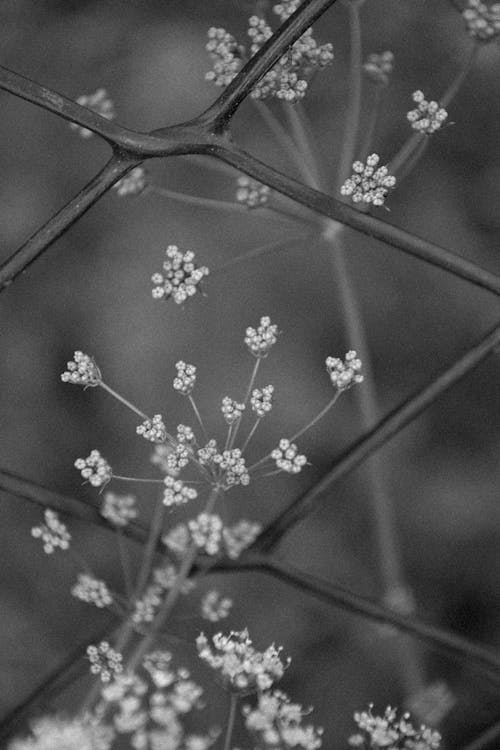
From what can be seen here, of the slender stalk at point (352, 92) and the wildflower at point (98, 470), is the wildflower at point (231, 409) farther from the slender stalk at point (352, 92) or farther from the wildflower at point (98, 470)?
the slender stalk at point (352, 92)

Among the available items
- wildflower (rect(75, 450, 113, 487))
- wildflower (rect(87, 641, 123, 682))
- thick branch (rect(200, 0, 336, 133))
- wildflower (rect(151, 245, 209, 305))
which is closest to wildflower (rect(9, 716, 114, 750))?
wildflower (rect(87, 641, 123, 682))

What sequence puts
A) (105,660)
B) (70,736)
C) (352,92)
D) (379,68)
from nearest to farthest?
(70,736) < (105,660) < (379,68) < (352,92)

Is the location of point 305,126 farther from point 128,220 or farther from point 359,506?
point 359,506

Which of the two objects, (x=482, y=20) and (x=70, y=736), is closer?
(x=70, y=736)

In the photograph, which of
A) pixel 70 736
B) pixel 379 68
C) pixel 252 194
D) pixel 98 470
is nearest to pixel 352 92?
pixel 379 68

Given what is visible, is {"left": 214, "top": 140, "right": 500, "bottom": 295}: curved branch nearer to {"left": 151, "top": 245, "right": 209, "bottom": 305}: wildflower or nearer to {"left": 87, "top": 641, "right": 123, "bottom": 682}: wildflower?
{"left": 151, "top": 245, "right": 209, "bottom": 305}: wildflower

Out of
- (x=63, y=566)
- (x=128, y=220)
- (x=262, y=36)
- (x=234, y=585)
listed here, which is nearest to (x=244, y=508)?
(x=234, y=585)

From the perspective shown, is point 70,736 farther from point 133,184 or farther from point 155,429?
point 133,184
